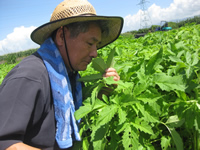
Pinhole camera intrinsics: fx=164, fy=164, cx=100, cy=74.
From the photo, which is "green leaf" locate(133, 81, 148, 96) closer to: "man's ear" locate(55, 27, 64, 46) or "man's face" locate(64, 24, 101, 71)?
"man's face" locate(64, 24, 101, 71)

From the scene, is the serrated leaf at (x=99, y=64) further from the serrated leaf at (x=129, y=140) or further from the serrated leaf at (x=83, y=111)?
the serrated leaf at (x=129, y=140)

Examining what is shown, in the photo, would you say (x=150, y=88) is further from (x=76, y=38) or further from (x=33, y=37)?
(x=33, y=37)

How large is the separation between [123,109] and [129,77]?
0.38 metres

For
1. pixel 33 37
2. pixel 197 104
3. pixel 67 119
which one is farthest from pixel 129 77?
pixel 33 37

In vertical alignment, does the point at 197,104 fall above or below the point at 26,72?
below

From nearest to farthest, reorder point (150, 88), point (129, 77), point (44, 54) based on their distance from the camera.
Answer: point (150, 88) < point (129, 77) < point (44, 54)

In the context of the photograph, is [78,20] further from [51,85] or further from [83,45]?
[51,85]

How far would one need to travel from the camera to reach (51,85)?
1.34m

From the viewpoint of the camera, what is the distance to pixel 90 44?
150 cm

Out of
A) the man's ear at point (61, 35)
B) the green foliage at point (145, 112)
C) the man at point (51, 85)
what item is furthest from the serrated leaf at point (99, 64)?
the man's ear at point (61, 35)

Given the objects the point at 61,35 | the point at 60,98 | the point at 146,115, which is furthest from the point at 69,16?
the point at 146,115

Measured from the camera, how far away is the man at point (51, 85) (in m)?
1.06

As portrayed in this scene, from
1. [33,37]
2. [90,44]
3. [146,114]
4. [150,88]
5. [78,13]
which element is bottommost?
[146,114]

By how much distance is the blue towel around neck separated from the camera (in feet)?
4.47
